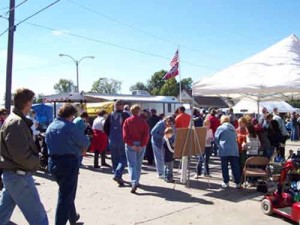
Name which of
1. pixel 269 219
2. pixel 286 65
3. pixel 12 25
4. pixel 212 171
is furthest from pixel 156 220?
pixel 12 25

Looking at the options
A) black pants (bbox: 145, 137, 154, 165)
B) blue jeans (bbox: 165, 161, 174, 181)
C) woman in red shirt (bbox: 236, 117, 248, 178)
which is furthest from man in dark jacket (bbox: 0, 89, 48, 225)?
black pants (bbox: 145, 137, 154, 165)

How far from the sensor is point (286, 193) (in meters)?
6.84

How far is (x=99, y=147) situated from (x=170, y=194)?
458cm

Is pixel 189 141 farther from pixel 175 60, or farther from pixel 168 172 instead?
pixel 175 60

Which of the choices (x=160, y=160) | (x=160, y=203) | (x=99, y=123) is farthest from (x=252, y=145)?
(x=99, y=123)

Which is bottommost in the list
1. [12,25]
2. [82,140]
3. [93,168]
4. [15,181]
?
[93,168]

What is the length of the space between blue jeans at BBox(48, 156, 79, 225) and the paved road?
3.56ft

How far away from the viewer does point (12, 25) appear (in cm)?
1627

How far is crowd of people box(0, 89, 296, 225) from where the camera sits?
427 cm

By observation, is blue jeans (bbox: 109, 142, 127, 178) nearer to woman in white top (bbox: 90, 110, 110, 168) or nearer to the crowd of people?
the crowd of people

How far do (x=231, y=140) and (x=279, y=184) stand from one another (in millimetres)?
2132

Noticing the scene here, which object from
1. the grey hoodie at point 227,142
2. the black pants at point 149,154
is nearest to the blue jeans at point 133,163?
the grey hoodie at point 227,142

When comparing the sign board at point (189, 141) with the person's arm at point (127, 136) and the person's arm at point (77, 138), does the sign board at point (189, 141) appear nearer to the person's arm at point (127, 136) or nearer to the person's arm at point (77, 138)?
the person's arm at point (127, 136)

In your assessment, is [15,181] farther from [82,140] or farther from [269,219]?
[269,219]
